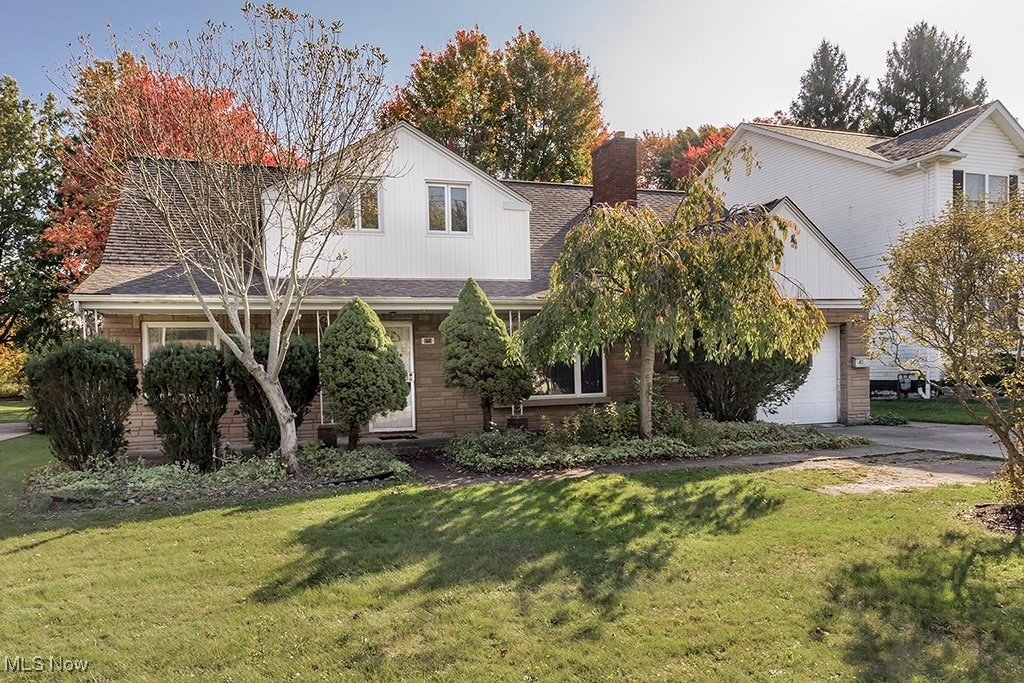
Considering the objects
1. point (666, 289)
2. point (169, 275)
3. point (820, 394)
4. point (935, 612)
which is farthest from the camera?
point (820, 394)

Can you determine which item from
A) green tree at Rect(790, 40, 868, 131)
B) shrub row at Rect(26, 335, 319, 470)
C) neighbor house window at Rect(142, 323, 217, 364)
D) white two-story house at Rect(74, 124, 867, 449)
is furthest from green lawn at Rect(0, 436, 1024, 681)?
green tree at Rect(790, 40, 868, 131)

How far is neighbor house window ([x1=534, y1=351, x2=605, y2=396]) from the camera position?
12.2m

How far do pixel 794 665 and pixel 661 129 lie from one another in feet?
117

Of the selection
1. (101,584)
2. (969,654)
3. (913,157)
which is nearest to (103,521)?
(101,584)

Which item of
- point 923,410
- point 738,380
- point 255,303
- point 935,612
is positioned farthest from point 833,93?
point 935,612

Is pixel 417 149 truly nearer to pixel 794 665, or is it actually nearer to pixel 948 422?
pixel 794 665

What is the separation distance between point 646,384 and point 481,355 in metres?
2.69

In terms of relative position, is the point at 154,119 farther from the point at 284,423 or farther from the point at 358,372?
the point at 284,423

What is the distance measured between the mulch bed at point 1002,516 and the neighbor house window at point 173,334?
10.9 metres

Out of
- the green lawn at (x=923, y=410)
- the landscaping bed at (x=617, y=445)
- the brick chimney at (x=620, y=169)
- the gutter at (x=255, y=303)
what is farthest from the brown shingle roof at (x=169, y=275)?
the green lawn at (x=923, y=410)

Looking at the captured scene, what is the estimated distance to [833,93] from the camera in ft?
113

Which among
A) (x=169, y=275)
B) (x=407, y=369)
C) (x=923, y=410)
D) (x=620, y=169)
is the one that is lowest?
(x=923, y=410)

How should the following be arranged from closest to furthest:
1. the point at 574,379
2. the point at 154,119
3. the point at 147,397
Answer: the point at 147,397 < the point at 154,119 < the point at 574,379

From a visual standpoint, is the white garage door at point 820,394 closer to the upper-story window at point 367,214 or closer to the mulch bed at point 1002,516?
the mulch bed at point 1002,516
